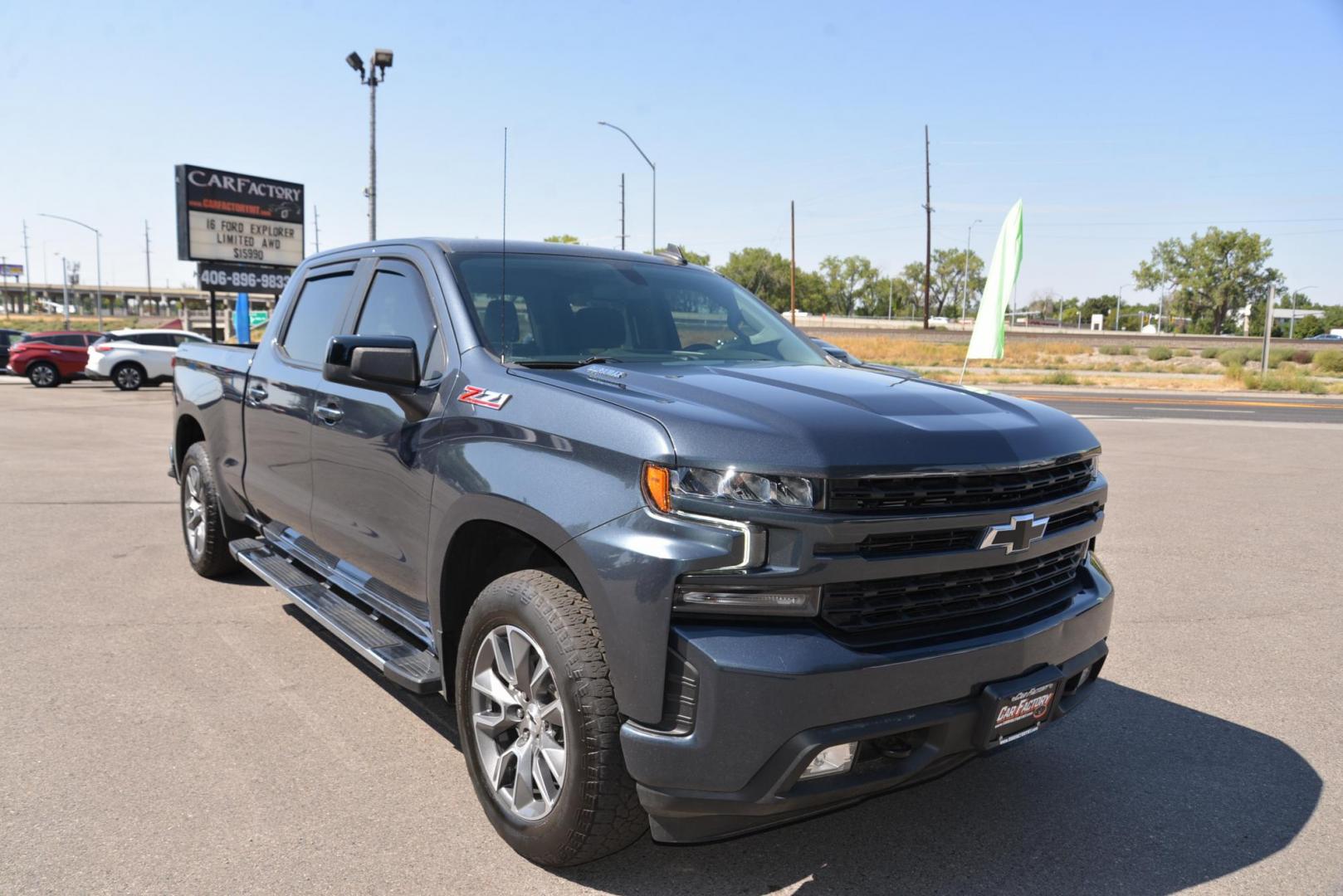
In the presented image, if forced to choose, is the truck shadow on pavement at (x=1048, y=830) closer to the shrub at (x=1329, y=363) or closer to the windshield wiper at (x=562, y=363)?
the windshield wiper at (x=562, y=363)

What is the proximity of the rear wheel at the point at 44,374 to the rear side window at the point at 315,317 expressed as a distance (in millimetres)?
25962

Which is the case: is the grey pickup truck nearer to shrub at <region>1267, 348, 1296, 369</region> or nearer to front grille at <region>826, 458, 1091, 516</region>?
front grille at <region>826, 458, 1091, 516</region>

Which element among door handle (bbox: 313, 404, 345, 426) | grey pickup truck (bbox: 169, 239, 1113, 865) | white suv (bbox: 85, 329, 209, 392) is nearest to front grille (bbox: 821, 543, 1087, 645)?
grey pickup truck (bbox: 169, 239, 1113, 865)

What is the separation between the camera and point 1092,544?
3.62 meters

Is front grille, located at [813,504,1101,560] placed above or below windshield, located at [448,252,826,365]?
below

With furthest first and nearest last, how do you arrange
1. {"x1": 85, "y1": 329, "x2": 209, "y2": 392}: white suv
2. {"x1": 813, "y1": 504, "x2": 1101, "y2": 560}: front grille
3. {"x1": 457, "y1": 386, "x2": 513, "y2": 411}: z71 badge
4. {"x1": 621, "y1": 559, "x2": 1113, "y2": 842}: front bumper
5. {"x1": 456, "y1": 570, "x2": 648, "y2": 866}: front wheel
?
{"x1": 85, "y1": 329, "x2": 209, "y2": 392}: white suv
{"x1": 457, "y1": 386, "x2": 513, "y2": 411}: z71 badge
{"x1": 456, "y1": 570, "x2": 648, "y2": 866}: front wheel
{"x1": 813, "y1": 504, "x2": 1101, "y2": 560}: front grille
{"x1": 621, "y1": 559, "x2": 1113, "y2": 842}: front bumper

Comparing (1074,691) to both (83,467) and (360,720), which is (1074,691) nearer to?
(360,720)

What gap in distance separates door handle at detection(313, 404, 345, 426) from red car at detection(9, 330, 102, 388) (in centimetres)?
2652

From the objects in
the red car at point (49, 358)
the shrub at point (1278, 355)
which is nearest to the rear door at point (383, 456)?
the red car at point (49, 358)

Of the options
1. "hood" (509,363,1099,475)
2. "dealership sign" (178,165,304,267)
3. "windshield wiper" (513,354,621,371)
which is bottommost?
"hood" (509,363,1099,475)

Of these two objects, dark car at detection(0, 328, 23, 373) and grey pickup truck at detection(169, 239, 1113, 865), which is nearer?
grey pickup truck at detection(169, 239, 1113, 865)

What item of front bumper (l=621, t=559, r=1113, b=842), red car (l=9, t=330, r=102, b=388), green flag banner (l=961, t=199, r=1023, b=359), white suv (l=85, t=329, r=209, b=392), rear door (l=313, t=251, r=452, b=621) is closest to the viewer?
front bumper (l=621, t=559, r=1113, b=842)

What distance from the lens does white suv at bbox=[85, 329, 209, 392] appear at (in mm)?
25016

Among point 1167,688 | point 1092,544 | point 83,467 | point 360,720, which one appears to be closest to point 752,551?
point 1092,544
